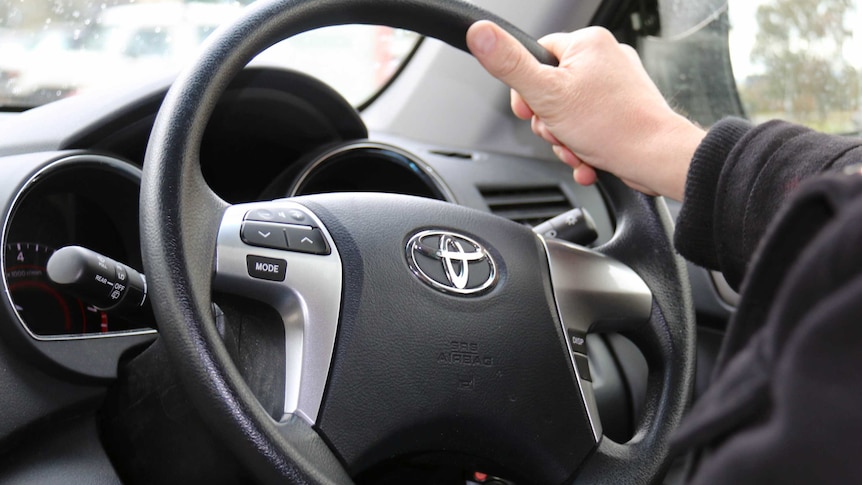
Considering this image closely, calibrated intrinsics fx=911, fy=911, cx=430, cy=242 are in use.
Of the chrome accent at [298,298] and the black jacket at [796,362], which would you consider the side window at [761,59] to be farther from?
the black jacket at [796,362]

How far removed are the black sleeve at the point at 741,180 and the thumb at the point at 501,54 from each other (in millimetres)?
196

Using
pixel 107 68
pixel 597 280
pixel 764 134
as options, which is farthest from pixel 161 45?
pixel 764 134

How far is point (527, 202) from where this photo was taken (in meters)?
1.55

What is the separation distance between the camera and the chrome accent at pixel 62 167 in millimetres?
843

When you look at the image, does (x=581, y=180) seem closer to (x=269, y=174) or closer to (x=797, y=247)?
(x=269, y=174)

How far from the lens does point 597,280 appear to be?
3.08ft

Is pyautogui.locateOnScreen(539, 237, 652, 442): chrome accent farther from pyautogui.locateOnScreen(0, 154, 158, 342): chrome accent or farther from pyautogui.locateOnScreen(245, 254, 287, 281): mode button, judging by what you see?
pyautogui.locateOnScreen(0, 154, 158, 342): chrome accent

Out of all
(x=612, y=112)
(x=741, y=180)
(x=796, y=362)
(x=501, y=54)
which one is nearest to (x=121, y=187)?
(x=501, y=54)

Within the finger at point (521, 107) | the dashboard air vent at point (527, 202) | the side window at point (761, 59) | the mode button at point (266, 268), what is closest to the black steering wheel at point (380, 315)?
the mode button at point (266, 268)

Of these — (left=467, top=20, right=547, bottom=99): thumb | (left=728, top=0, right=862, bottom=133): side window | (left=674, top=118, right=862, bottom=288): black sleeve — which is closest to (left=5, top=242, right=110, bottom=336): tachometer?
(left=467, top=20, right=547, bottom=99): thumb

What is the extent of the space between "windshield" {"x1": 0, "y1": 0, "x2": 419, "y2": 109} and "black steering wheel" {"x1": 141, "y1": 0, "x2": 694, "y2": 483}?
39 cm

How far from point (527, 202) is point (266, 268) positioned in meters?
0.85

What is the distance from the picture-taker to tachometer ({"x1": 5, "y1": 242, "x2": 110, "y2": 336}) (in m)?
0.90

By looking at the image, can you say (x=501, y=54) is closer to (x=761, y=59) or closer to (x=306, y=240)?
(x=306, y=240)
